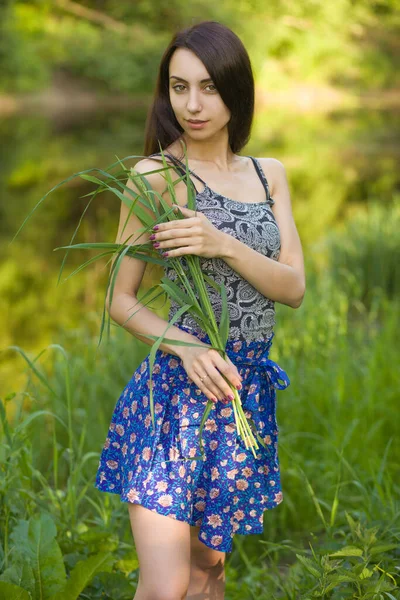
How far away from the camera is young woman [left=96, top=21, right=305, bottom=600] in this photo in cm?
181

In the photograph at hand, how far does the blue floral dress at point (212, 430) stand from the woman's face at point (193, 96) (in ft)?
0.49

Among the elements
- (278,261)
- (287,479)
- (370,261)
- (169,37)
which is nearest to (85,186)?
(370,261)

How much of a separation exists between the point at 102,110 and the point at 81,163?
18.2 metres

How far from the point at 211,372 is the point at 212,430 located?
205mm

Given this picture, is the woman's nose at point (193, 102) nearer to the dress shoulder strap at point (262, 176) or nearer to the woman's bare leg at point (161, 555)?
the dress shoulder strap at point (262, 176)

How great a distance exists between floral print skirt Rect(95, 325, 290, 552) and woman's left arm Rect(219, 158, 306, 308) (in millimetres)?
138

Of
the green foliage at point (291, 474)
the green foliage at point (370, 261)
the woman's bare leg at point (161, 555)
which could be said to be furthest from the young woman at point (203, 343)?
the green foliage at point (370, 261)

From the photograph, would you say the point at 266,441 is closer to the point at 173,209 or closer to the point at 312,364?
the point at 173,209

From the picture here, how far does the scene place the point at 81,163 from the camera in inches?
627

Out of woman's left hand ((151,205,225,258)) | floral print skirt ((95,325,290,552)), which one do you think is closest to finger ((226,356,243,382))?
floral print skirt ((95,325,290,552))

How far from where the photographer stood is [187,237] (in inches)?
70.1

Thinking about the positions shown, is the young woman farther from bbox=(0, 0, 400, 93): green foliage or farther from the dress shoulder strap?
bbox=(0, 0, 400, 93): green foliage

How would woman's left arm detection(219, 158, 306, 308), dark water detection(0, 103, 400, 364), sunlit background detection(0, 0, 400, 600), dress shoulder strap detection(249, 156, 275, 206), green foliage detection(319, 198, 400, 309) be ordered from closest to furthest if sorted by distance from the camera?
1. woman's left arm detection(219, 158, 306, 308)
2. dress shoulder strap detection(249, 156, 275, 206)
3. sunlit background detection(0, 0, 400, 600)
4. green foliage detection(319, 198, 400, 309)
5. dark water detection(0, 103, 400, 364)

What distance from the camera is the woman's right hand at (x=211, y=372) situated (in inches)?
69.7
